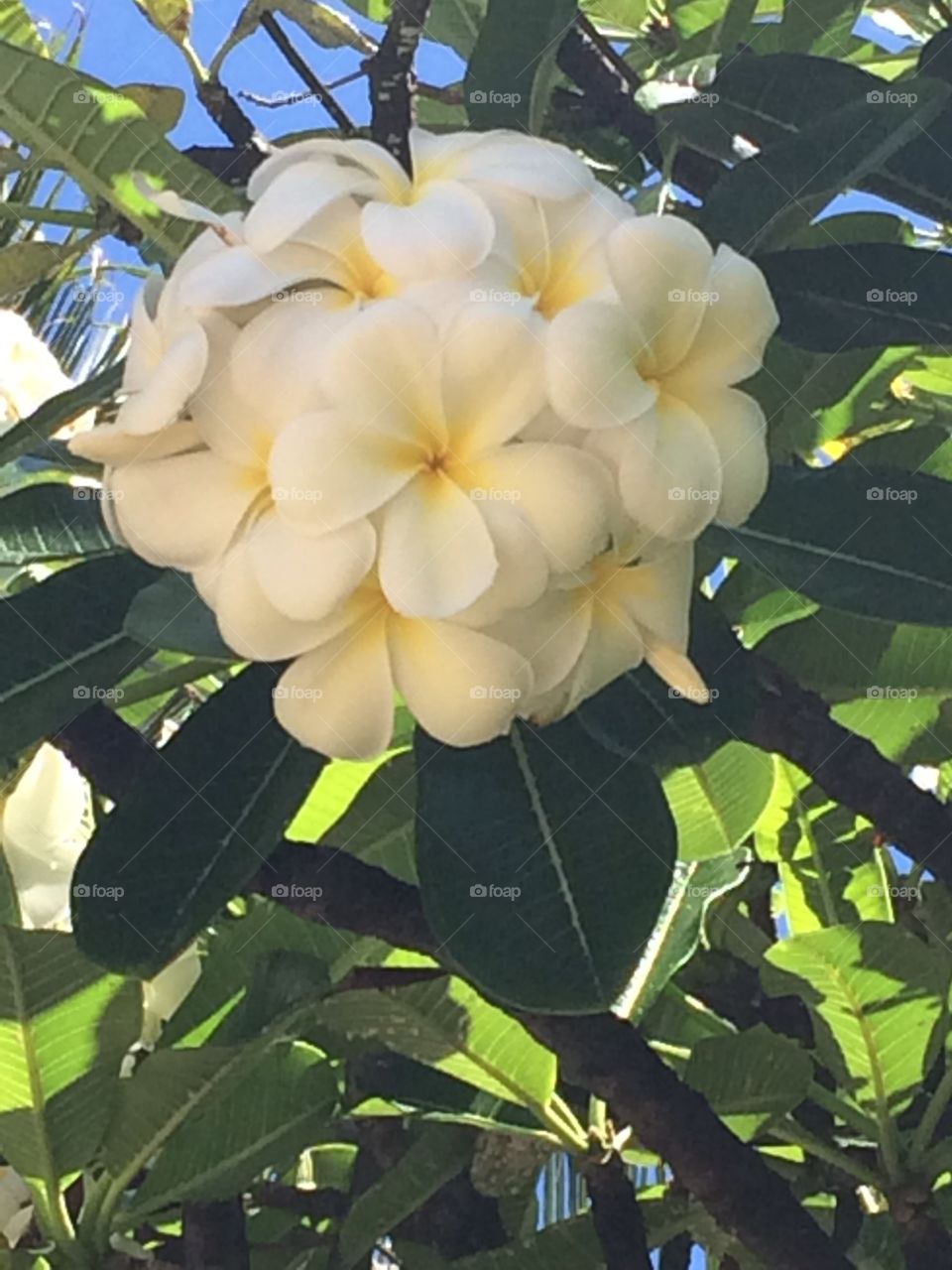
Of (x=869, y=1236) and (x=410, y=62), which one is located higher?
(x=410, y=62)

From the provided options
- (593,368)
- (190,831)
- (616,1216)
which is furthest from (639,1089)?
(593,368)

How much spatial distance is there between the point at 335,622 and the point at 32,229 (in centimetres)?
77

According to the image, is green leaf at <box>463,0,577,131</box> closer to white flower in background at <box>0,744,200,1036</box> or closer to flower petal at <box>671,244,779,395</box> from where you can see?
flower petal at <box>671,244,779,395</box>

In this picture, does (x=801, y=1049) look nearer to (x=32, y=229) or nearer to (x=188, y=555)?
(x=188, y=555)

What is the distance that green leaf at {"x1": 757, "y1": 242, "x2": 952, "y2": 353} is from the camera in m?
0.64

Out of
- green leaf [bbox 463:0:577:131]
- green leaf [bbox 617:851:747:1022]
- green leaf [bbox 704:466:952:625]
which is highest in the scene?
green leaf [bbox 463:0:577:131]

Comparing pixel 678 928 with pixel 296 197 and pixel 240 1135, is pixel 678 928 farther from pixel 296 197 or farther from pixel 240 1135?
pixel 296 197

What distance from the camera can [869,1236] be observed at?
2.50ft

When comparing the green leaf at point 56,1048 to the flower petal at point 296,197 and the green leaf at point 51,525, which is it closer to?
the green leaf at point 51,525

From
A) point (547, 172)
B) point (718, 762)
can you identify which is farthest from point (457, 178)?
point (718, 762)

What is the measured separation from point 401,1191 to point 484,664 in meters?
0.40

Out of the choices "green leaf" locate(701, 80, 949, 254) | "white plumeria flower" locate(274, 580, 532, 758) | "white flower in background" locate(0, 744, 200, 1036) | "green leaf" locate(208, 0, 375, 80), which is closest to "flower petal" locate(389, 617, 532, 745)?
"white plumeria flower" locate(274, 580, 532, 758)

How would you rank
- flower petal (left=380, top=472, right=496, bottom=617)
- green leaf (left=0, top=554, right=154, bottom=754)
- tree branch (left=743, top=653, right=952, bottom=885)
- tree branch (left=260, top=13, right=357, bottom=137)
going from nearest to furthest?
flower petal (left=380, top=472, right=496, bottom=617) → green leaf (left=0, top=554, right=154, bottom=754) → tree branch (left=743, top=653, right=952, bottom=885) → tree branch (left=260, top=13, right=357, bottom=137)

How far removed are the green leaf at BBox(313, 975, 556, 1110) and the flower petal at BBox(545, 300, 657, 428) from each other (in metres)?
0.33
